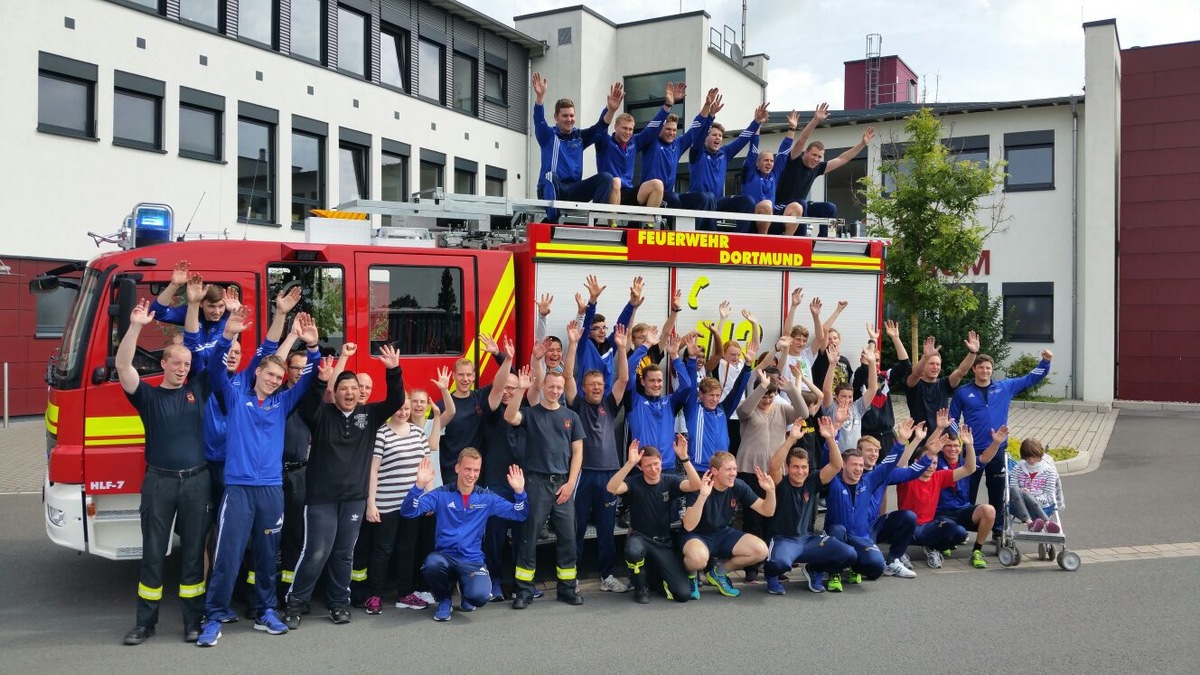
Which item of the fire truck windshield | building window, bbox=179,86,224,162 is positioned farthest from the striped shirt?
building window, bbox=179,86,224,162

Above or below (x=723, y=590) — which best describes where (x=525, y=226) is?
above

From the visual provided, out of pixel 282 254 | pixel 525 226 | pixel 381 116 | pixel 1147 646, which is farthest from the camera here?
pixel 381 116

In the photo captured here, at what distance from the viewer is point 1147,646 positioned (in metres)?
5.82

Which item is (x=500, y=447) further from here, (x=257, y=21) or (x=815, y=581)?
(x=257, y=21)

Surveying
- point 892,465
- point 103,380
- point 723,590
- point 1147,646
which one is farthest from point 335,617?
point 1147,646

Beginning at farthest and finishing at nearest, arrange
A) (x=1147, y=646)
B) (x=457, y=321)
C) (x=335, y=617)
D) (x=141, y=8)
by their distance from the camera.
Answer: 1. (x=141, y=8)
2. (x=457, y=321)
3. (x=335, y=617)
4. (x=1147, y=646)

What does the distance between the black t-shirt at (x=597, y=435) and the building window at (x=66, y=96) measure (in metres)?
12.7

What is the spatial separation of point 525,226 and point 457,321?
4.27ft

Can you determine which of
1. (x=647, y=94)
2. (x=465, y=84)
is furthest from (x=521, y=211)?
(x=647, y=94)

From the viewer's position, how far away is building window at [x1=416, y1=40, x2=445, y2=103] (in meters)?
23.5

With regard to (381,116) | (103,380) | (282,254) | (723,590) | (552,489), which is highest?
(381,116)

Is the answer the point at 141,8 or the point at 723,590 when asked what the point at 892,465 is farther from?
the point at 141,8

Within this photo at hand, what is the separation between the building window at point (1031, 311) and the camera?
75.6 feet

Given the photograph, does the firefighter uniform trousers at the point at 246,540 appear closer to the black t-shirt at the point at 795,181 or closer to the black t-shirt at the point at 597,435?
the black t-shirt at the point at 597,435
